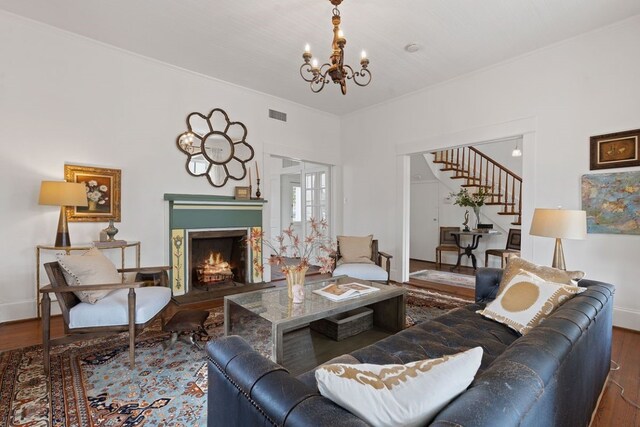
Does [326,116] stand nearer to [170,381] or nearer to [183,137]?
[183,137]

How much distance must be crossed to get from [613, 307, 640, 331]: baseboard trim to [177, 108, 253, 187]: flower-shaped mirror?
491 cm

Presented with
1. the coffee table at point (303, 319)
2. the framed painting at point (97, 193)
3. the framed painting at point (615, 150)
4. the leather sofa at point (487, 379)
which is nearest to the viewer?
the leather sofa at point (487, 379)

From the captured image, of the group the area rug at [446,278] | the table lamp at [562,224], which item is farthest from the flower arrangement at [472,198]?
the table lamp at [562,224]

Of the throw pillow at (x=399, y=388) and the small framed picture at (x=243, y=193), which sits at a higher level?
the small framed picture at (x=243, y=193)

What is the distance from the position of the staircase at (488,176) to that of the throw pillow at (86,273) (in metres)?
6.02

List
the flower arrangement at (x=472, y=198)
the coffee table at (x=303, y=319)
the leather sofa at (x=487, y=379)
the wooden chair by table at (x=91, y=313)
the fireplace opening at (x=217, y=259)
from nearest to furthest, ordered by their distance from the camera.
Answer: the leather sofa at (x=487, y=379)
the coffee table at (x=303, y=319)
the wooden chair by table at (x=91, y=313)
the fireplace opening at (x=217, y=259)
the flower arrangement at (x=472, y=198)

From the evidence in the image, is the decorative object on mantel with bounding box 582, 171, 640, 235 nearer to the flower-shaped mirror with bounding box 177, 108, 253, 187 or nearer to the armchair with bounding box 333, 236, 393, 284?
the armchair with bounding box 333, 236, 393, 284

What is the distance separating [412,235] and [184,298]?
18.0 ft

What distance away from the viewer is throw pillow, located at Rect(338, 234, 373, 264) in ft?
14.1

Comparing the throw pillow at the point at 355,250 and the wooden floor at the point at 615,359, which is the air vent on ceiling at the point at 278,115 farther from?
the wooden floor at the point at 615,359

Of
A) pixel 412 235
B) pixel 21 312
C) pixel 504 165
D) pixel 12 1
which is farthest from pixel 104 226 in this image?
pixel 504 165

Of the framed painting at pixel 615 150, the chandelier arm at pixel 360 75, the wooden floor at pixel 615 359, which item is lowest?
the wooden floor at pixel 615 359

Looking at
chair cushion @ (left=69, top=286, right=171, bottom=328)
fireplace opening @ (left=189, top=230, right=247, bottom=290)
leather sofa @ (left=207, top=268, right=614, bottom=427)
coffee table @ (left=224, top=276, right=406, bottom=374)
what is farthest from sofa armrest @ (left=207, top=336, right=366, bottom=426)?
fireplace opening @ (left=189, top=230, right=247, bottom=290)

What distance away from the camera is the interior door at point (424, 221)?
727 centimetres
